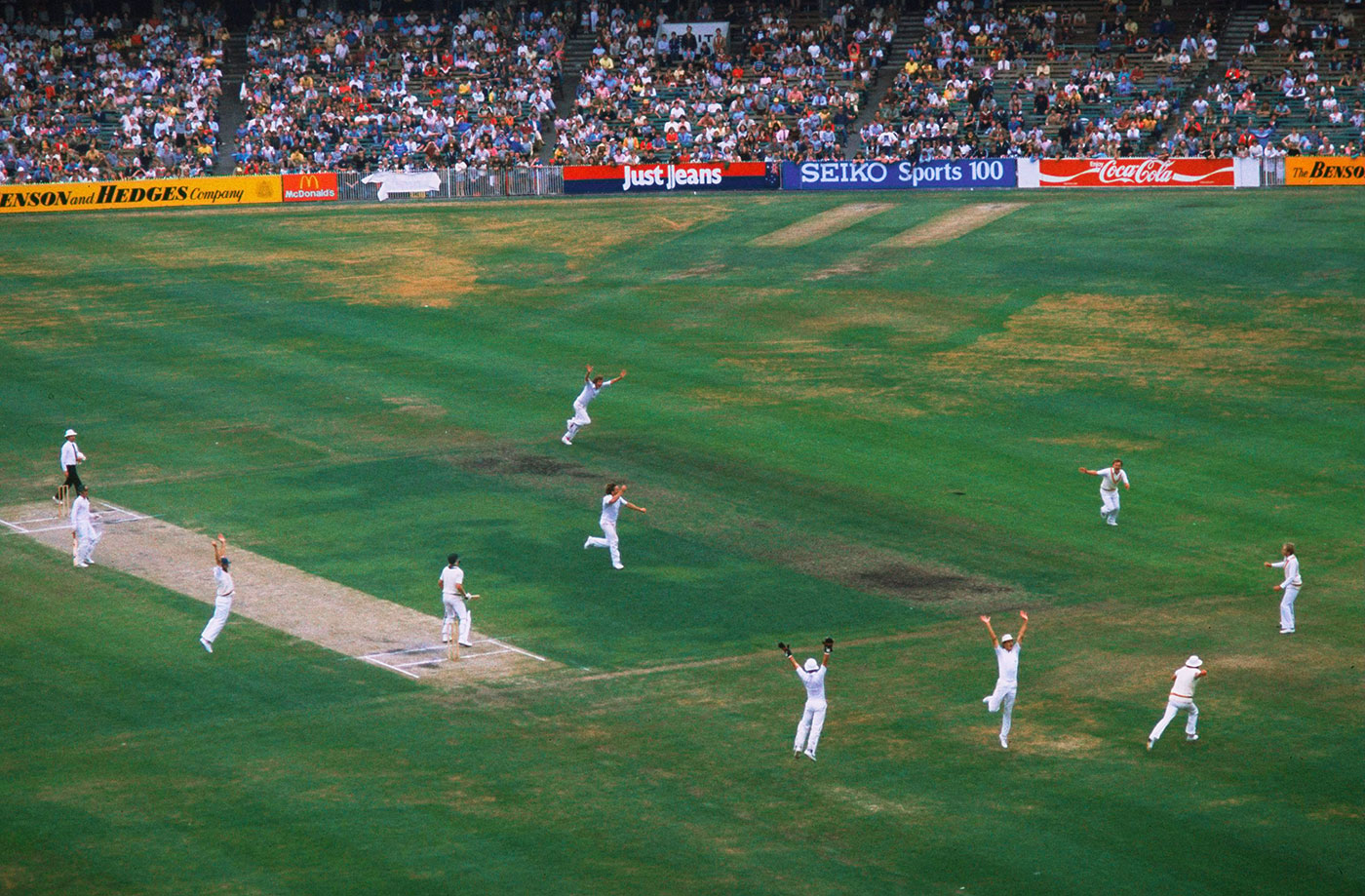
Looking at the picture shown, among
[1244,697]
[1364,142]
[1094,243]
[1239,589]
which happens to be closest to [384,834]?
[1244,697]

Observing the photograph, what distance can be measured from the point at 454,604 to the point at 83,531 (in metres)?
9.10

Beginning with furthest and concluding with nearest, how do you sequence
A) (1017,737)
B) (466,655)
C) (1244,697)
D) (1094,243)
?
(1094,243), (466,655), (1244,697), (1017,737)

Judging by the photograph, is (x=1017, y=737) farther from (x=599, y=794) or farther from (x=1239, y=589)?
(x=1239, y=589)

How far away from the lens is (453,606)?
27250 mm

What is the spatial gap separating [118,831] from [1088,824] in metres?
12.2

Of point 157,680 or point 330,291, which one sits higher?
point 330,291

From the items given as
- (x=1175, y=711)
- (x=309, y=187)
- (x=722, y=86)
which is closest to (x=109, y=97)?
(x=309, y=187)

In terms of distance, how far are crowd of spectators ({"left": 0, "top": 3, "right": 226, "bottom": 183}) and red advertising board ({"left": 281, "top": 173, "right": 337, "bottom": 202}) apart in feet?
13.4

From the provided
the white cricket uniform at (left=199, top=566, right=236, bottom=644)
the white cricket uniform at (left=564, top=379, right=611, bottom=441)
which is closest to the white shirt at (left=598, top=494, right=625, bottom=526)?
the white cricket uniform at (left=199, top=566, right=236, bottom=644)

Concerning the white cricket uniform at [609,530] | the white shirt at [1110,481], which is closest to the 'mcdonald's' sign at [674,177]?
the white shirt at [1110,481]

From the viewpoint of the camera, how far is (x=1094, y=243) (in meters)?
60.0

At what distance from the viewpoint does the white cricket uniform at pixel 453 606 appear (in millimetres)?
26891

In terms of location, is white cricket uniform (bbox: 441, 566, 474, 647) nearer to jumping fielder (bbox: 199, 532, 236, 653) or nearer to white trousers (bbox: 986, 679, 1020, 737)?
jumping fielder (bbox: 199, 532, 236, 653)

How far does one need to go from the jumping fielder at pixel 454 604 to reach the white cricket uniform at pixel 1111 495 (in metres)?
14.0
